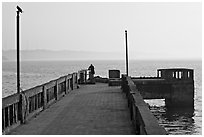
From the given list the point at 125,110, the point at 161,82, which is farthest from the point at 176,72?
the point at 125,110

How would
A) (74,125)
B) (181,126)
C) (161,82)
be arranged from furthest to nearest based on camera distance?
(161,82), (181,126), (74,125)

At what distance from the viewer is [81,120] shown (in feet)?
37.9

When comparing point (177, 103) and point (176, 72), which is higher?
point (176, 72)

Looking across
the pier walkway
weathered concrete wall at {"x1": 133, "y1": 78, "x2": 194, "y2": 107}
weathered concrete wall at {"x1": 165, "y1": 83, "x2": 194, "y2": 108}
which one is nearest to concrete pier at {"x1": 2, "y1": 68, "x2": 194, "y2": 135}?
the pier walkway

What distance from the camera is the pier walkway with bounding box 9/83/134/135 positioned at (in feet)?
32.3

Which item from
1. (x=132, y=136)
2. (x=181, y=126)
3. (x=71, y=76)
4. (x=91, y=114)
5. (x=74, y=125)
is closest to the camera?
(x=132, y=136)

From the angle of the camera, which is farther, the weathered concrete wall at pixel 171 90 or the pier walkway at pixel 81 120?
the weathered concrete wall at pixel 171 90

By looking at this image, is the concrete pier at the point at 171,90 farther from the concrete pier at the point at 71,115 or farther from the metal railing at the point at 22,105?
the metal railing at the point at 22,105

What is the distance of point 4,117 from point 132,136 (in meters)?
3.10

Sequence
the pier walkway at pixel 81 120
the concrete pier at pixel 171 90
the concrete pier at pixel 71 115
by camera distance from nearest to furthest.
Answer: the concrete pier at pixel 71 115 → the pier walkway at pixel 81 120 → the concrete pier at pixel 171 90

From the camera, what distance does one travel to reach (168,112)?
2786 cm

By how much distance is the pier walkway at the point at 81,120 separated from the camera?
388 inches

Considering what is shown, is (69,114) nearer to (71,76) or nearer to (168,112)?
(71,76)

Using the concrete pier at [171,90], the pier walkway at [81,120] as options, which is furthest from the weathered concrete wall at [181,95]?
the pier walkway at [81,120]
